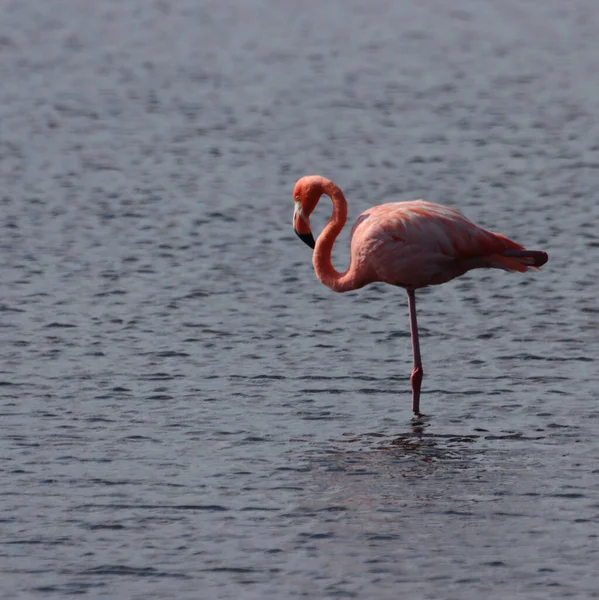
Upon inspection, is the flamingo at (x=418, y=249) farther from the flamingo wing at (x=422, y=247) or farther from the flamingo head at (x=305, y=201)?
the flamingo head at (x=305, y=201)

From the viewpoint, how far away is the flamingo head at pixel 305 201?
11727mm

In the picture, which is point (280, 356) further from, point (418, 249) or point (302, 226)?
point (418, 249)

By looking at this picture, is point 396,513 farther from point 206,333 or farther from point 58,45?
point 58,45

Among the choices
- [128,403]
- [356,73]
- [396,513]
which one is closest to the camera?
[396,513]

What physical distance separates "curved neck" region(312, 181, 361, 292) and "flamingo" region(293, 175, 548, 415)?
0.03 ft

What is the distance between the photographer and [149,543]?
844 centimetres

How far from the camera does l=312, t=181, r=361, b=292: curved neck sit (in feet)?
38.3

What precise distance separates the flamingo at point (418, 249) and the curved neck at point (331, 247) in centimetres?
1

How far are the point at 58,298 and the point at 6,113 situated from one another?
40.2 feet

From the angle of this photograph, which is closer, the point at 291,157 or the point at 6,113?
the point at 291,157

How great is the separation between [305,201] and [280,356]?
4.69ft

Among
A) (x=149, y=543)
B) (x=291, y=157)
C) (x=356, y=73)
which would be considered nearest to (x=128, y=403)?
(x=149, y=543)

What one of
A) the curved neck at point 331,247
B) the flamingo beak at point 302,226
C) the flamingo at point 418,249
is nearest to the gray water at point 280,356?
the curved neck at point 331,247

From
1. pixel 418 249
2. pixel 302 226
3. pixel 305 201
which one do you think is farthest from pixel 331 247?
pixel 418 249
